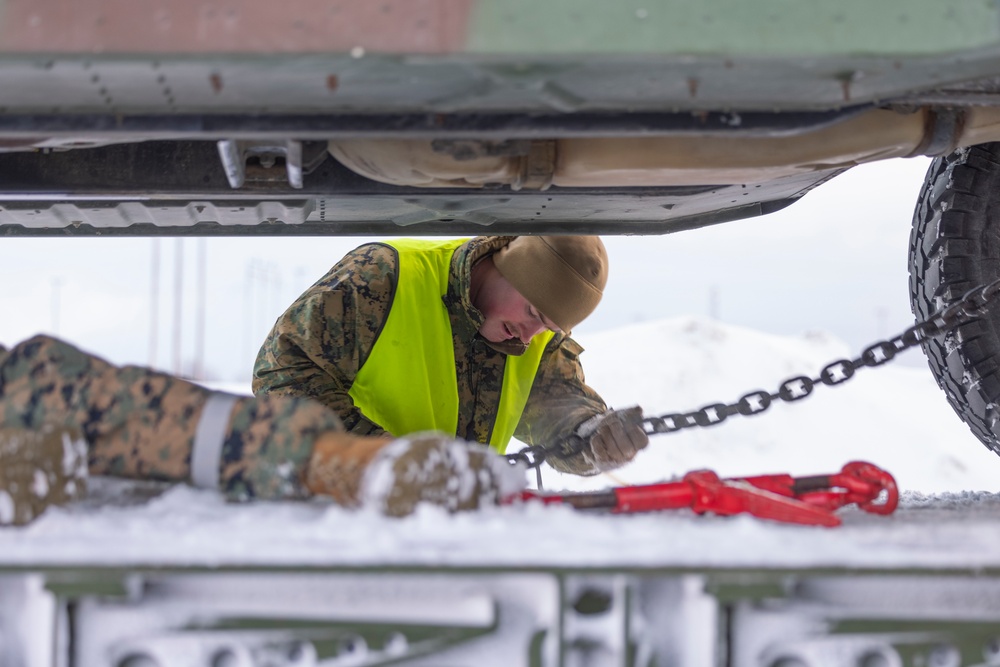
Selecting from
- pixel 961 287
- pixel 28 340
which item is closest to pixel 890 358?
pixel 961 287

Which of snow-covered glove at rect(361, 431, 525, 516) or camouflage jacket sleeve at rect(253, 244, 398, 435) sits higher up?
camouflage jacket sleeve at rect(253, 244, 398, 435)

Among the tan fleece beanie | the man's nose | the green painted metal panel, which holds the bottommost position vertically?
the man's nose

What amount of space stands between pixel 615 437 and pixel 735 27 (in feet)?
5.66

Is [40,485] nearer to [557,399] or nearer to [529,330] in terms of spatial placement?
[529,330]

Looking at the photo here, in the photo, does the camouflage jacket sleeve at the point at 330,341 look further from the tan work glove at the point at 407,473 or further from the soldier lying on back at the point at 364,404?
the tan work glove at the point at 407,473

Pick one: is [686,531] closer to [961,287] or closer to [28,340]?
[28,340]

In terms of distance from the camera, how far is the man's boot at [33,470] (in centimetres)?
137

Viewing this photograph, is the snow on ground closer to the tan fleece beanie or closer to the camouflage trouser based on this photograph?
the camouflage trouser

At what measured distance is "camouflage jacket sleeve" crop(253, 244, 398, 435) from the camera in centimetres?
300

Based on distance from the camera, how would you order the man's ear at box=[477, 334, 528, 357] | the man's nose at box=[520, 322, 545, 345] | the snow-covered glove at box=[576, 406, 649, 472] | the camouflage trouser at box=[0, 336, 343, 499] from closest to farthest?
1. the camouflage trouser at box=[0, 336, 343, 499]
2. the snow-covered glove at box=[576, 406, 649, 472]
3. the man's nose at box=[520, 322, 545, 345]
4. the man's ear at box=[477, 334, 528, 357]

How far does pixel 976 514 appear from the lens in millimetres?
1795

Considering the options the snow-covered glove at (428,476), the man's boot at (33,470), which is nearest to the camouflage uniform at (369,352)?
the man's boot at (33,470)

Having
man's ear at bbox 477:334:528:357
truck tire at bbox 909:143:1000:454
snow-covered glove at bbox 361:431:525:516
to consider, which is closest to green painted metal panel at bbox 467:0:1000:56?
snow-covered glove at bbox 361:431:525:516

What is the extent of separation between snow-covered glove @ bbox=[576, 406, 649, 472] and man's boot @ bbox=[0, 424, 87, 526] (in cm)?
177
